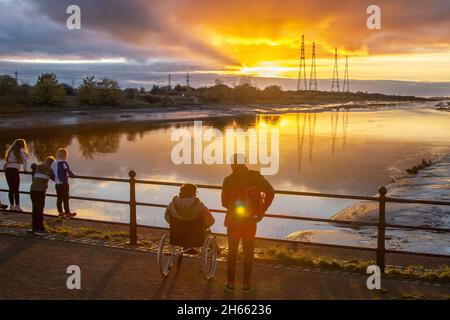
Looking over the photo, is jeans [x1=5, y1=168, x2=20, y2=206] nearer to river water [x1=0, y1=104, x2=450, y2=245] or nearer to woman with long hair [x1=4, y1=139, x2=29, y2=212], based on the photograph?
woman with long hair [x1=4, y1=139, x2=29, y2=212]

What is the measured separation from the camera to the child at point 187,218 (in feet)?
22.4

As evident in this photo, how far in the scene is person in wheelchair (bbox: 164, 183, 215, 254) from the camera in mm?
6812

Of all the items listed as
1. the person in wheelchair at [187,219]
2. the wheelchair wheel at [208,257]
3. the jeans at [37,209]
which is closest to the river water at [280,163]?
the jeans at [37,209]

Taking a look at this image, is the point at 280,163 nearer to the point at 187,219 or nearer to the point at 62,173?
the point at 62,173

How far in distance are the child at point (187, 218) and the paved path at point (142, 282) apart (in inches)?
23.1

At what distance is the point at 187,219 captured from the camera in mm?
6852

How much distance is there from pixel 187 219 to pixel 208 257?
746mm

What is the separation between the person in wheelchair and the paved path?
1.91 ft

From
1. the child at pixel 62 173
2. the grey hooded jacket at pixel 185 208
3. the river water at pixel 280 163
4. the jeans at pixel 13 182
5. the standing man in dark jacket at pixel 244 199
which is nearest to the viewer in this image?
the standing man in dark jacket at pixel 244 199

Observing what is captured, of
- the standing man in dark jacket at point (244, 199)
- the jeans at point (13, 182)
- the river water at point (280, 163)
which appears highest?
the standing man in dark jacket at point (244, 199)

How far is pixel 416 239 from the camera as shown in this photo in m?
12.5

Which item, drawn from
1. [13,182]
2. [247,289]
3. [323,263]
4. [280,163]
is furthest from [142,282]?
[280,163]

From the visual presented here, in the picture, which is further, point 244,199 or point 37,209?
point 37,209

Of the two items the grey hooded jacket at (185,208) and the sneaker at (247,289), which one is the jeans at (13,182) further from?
the sneaker at (247,289)
